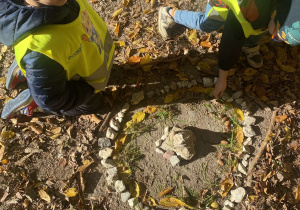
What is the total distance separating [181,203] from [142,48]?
1528 mm

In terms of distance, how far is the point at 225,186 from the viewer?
7.19 feet

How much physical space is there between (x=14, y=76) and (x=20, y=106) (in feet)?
1.07

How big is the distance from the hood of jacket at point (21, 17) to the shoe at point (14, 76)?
39.8 inches

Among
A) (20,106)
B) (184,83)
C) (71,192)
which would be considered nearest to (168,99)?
(184,83)

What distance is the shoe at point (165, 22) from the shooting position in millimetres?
2730

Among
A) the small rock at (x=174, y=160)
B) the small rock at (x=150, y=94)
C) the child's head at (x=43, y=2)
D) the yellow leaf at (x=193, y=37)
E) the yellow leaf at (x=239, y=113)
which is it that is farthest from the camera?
the yellow leaf at (x=193, y=37)

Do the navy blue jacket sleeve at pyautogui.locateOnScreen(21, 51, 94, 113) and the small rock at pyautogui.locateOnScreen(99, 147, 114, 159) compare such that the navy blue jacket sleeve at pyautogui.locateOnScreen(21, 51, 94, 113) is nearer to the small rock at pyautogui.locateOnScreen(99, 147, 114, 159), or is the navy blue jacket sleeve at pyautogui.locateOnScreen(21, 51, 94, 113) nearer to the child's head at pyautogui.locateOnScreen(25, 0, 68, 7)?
the child's head at pyautogui.locateOnScreen(25, 0, 68, 7)

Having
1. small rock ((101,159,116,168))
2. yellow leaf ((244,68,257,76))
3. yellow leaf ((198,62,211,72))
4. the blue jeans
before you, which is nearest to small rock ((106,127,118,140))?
small rock ((101,159,116,168))

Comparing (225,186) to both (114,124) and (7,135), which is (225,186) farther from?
(7,135)

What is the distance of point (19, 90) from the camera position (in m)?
2.63

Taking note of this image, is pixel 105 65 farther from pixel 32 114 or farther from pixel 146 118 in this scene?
pixel 32 114

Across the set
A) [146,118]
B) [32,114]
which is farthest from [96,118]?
[32,114]

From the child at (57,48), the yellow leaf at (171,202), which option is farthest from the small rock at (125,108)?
the yellow leaf at (171,202)

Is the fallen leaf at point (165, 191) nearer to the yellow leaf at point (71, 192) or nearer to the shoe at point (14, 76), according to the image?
the yellow leaf at point (71, 192)
